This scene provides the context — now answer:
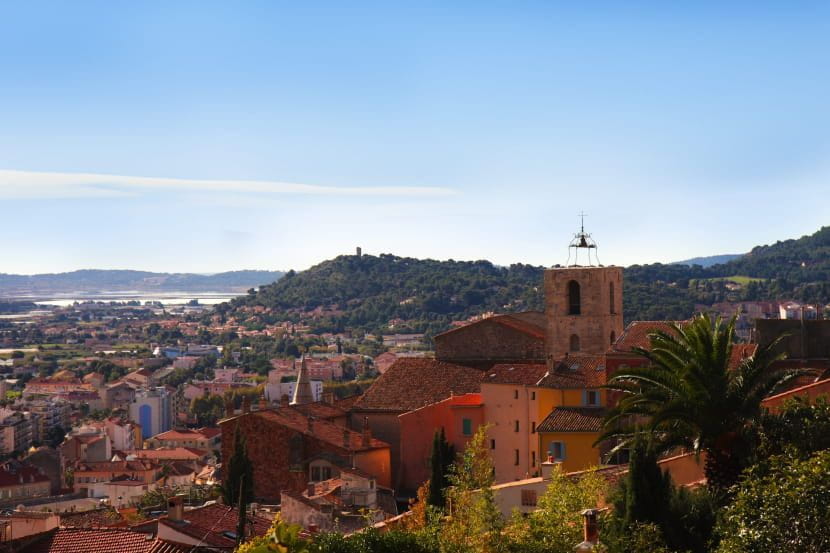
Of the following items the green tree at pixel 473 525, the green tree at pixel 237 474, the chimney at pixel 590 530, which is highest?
the chimney at pixel 590 530

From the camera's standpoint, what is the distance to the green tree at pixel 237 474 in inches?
1458

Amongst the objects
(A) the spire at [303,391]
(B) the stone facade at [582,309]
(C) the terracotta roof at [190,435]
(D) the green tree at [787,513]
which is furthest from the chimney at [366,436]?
(C) the terracotta roof at [190,435]

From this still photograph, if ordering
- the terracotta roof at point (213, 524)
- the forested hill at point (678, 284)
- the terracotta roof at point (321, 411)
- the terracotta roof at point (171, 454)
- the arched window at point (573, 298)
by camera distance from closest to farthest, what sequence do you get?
the terracotta roof at point (213, 524) → the arched window at point (573, 298) → the terracotta roof at point (321, 411) → the terracotta roof at point (171, 454) → the forested hill at point (678, 284)

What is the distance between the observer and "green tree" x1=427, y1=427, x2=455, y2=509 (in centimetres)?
3183

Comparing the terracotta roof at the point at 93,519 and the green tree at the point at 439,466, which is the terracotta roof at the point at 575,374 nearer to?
the green tree at the point at 439,466

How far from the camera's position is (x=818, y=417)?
17.8 metres

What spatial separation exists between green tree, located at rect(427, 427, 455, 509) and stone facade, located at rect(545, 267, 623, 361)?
5.15 m

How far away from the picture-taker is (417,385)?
141 ft

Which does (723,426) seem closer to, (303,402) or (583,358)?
(583,358)

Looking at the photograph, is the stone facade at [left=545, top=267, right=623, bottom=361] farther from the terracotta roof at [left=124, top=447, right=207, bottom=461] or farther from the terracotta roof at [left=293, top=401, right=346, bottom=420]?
the terracotta roof at [left=124, top=447, right=207, bottom=461]

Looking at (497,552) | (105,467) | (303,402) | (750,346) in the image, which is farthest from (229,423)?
(105,467)

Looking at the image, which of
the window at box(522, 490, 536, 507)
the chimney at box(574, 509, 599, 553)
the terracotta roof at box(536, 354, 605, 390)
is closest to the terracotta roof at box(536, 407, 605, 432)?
the terracotta roof at box(536, 354, 605, 390)

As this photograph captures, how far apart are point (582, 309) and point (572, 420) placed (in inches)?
282

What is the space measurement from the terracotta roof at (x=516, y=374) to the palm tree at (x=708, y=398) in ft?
57.1
